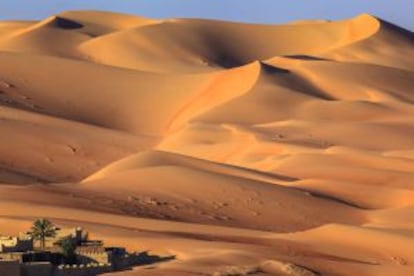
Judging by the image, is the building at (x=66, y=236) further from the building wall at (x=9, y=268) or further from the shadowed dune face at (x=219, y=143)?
the building wall at (x=9, y=268)

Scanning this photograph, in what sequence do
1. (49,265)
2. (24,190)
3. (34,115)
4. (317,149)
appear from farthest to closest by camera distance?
1. (34,115)
2. (317,149)
3. (24,190)
4. (49,265)

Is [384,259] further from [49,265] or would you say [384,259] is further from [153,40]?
[153,40]

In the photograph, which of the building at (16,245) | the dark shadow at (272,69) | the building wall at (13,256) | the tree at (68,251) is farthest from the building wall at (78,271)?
the dark shadow at (272,69)

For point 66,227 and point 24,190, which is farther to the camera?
point 24,190

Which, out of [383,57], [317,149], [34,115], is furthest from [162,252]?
[383,57]

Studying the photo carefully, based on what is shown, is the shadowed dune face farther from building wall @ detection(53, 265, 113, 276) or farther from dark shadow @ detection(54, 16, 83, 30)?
building wall @ detection(53, 265, 113, 276)

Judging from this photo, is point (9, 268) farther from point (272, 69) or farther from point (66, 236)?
point (272, 69)

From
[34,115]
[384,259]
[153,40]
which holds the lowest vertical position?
[384,259]
